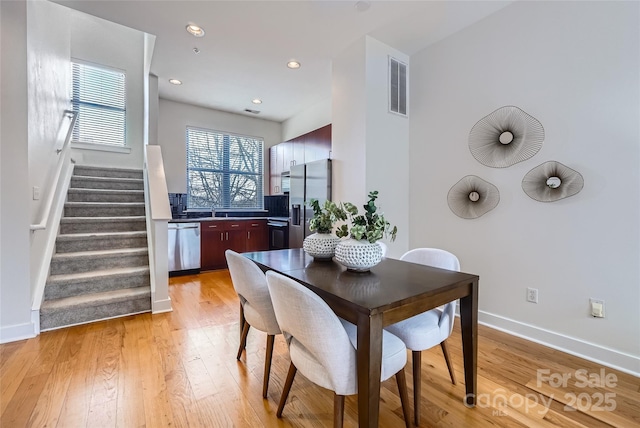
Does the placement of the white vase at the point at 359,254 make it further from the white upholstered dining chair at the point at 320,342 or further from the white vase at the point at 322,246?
the white upholstered dining chair at the point at 320,342

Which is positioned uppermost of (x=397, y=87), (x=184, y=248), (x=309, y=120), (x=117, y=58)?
(x=117, y=58)

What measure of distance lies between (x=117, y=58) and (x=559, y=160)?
257 inches

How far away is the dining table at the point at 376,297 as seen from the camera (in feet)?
3.37

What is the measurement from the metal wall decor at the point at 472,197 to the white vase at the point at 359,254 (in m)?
1.67

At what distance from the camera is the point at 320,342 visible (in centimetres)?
106

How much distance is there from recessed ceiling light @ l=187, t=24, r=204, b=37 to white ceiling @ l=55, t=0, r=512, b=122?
6cm

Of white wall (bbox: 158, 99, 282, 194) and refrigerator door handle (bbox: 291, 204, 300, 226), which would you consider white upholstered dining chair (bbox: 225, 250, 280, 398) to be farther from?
white wall (bbox: 158, 99, 282, 194)

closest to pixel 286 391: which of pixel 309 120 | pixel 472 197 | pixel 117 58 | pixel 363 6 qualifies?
pixel 472 197

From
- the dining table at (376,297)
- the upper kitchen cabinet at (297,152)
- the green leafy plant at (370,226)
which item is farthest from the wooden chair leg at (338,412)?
the upper kitchen cabinet at (297,152)

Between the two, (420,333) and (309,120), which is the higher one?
(309,120)

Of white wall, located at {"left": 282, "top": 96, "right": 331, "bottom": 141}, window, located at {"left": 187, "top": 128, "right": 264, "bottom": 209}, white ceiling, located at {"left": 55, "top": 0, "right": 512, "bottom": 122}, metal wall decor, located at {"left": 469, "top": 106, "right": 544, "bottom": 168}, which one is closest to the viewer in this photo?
metal wall decor, located at {"left": 469, "top": 106, "right": 544, "bottom": 168}

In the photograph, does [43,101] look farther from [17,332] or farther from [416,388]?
[416,388]

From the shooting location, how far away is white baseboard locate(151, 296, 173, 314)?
286 centimetres

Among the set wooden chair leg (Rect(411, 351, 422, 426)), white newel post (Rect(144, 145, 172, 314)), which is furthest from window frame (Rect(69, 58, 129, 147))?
wooden chair leg (Rect(411, 351, 422, 426))
